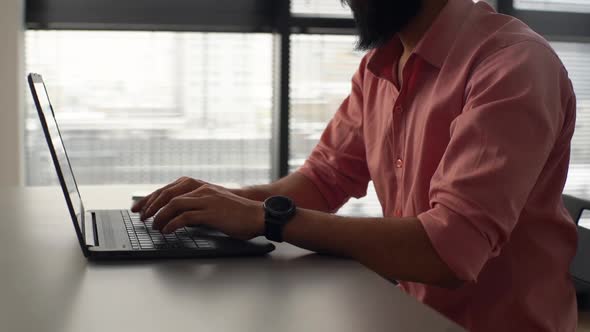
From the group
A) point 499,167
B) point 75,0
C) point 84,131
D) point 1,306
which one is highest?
point 75,0

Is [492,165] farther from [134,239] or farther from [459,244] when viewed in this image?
[134,239]

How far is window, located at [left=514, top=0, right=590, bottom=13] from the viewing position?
354 cm

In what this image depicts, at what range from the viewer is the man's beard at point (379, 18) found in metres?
1.49

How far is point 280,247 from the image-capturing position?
1.23m

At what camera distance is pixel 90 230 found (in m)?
1.29

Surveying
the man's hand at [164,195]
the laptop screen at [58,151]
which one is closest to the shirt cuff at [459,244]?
the man's hand at [164,195]

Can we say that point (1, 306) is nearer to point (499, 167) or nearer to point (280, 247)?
point (280, 247)

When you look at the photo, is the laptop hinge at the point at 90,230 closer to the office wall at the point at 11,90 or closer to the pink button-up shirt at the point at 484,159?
the pink button-up shirt at the point at 484,159

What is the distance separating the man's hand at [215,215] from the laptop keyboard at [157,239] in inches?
0.9

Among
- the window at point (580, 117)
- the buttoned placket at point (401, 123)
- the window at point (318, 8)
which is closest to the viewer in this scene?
the buttoned placket at point (401, 123)

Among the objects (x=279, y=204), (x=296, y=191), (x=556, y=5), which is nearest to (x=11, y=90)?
(x=296, y=191)

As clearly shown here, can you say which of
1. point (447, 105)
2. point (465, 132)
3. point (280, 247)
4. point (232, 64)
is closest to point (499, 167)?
point (465, 132)

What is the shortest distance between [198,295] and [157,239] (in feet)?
1.01

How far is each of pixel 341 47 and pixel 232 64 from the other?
49 centimetres
